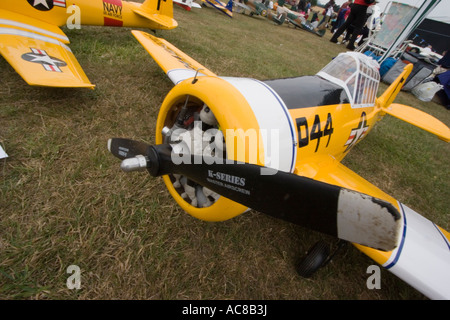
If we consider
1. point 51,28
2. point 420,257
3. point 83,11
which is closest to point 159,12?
point 83,11

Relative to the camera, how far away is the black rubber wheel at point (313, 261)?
1.74 m

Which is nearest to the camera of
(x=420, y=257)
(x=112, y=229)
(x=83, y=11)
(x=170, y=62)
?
(x=420, y=257)

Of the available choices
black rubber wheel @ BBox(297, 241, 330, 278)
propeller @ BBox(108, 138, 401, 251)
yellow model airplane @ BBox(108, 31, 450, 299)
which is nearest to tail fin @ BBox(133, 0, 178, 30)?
yellow model airplane @ BBox(108, 31, 450, 299)

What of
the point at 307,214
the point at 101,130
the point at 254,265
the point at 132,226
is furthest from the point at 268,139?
the point at 101,130

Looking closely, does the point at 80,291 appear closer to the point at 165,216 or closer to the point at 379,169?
the point at 165,216

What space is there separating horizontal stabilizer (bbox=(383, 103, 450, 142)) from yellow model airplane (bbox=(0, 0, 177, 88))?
428 cm

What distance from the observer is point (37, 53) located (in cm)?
263

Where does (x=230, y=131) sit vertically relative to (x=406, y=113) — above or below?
above

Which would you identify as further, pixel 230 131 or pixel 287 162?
pixel 287 162

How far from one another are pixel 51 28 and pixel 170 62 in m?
2.18

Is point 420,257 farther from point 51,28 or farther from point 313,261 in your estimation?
point 51,28

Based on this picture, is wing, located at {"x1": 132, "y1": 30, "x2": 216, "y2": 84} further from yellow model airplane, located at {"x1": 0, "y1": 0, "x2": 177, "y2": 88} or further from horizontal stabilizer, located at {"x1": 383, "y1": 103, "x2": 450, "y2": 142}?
horizontal stabilizer, located at {"x1": 383, "y1": 103, "x2": 450, "y2": 142}

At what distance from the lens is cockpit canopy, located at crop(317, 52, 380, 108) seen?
86.8 inches

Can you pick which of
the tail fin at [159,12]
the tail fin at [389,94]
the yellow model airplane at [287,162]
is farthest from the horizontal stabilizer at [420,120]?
the tail fin at [159,12]
